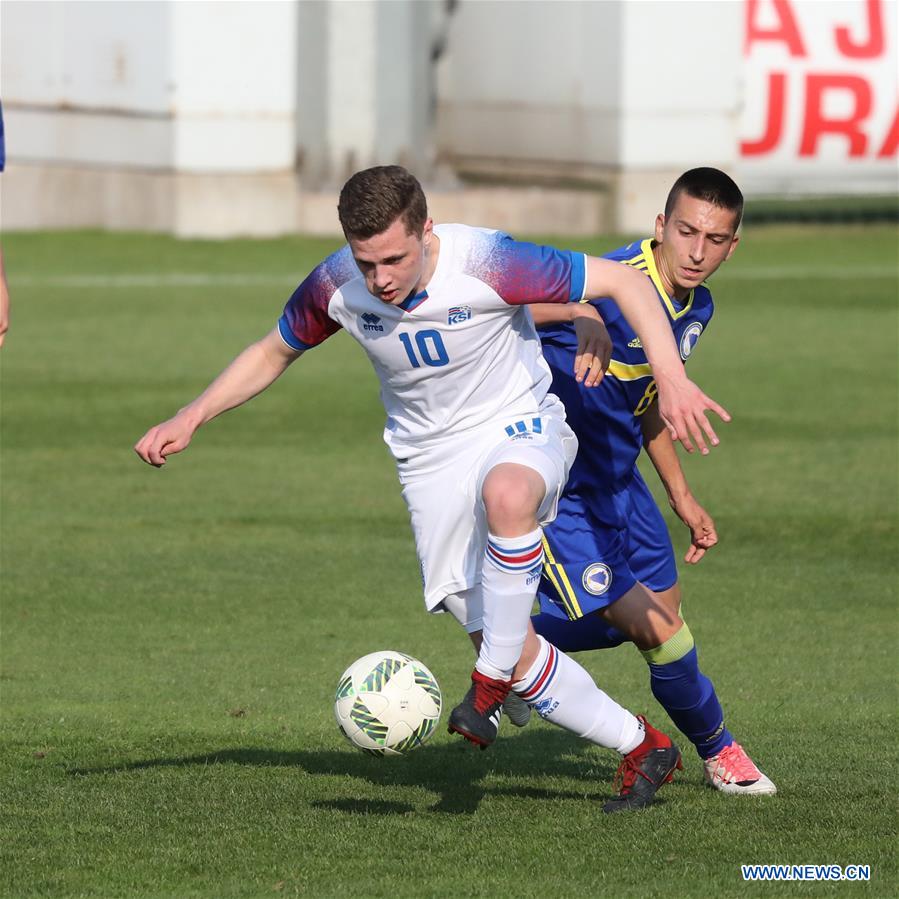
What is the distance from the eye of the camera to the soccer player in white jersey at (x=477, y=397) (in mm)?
5371

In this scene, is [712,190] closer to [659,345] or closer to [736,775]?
[659,345]

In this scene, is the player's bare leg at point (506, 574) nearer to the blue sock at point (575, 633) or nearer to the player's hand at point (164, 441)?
the blue sock at point (575, 633)

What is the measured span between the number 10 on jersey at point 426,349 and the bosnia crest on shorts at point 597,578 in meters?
0.86

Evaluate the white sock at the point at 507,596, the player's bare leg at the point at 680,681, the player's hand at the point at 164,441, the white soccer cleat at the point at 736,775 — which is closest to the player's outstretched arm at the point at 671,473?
the player's bare leg at the point at 680,681

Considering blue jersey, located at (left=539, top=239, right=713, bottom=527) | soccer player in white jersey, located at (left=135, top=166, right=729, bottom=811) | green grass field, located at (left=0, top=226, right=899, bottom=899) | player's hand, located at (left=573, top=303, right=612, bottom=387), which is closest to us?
green grass field, located at (left=0, top=226, right=899, bottom=899)

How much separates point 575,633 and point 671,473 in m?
0.63

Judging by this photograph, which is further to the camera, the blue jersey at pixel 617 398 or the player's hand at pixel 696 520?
the player's hand at pixel 696 520

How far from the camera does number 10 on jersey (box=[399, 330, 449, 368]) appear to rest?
5590mm

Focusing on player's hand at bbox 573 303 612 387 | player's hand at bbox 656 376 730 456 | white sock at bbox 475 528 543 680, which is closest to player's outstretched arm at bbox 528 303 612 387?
player's hand at bbox 573 303 612 387

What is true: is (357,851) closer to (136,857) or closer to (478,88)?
(136,857)

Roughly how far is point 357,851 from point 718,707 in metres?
1.55

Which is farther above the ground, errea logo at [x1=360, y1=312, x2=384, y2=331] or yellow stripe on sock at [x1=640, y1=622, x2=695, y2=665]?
errea logo at [x1=360, y1=312, x2=384, y2=331]

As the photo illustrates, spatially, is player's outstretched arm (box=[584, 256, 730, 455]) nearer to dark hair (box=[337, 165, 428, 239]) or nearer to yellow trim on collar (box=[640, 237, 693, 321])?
yellow trim on collar (box=[640, 237, 693, 321])

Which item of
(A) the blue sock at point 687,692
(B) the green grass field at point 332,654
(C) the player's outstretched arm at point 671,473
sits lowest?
(B) the green grass field at point 332,654
